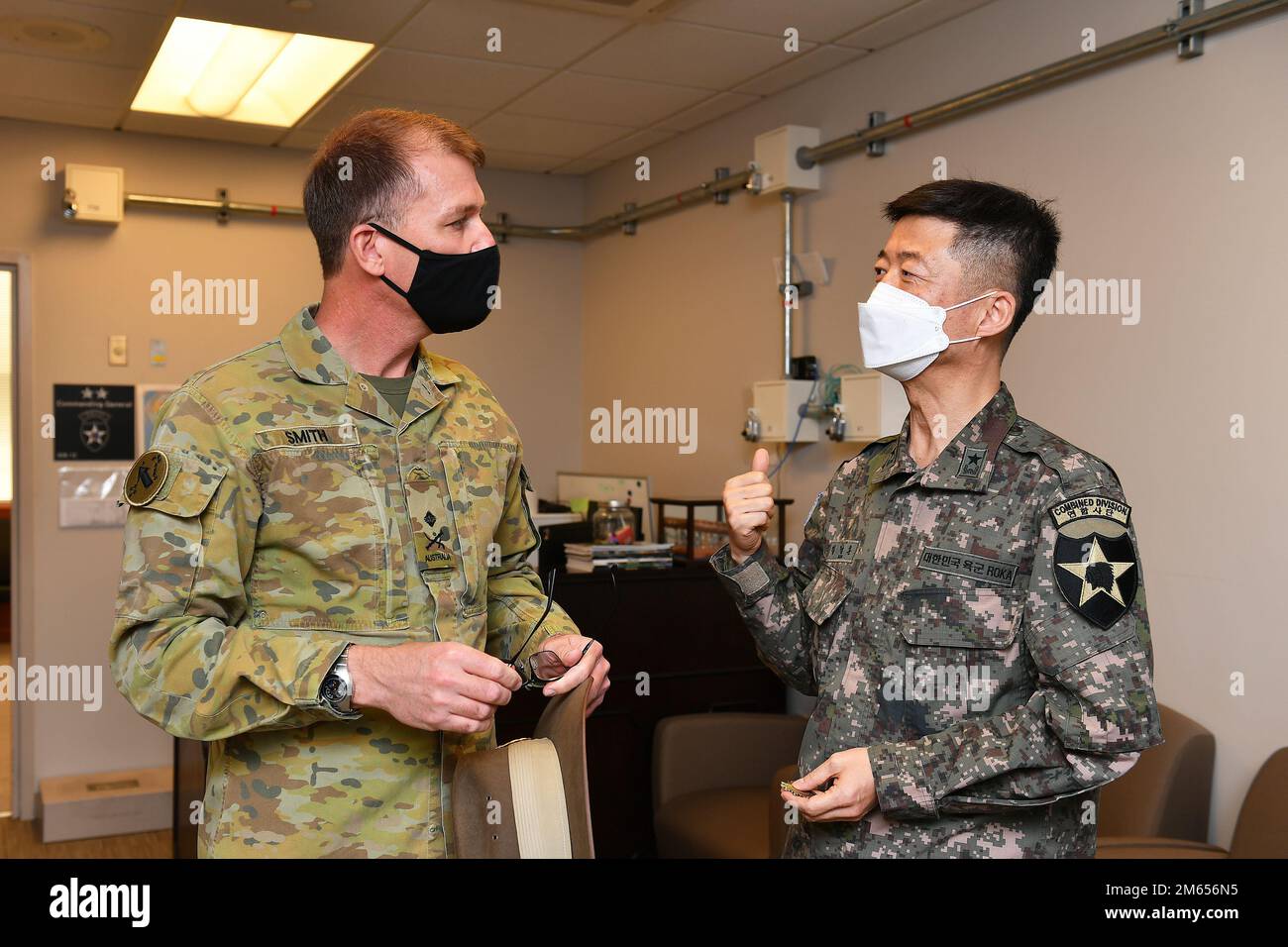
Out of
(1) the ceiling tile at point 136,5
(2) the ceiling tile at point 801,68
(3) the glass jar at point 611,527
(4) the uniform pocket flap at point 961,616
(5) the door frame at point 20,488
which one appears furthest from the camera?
(5) the door frame at point 20,488

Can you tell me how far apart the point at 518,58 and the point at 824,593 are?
8.44 ft

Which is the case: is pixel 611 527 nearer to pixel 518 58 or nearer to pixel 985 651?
pixel 518 58

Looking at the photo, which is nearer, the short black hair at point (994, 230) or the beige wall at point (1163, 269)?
the short black hair at point (994, 230)

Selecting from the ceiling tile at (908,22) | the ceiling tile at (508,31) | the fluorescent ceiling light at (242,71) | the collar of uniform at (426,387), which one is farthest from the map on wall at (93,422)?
the collar of uniform at (426,387)

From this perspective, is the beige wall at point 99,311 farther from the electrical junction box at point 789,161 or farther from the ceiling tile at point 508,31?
the electrical junction box at point 789,161

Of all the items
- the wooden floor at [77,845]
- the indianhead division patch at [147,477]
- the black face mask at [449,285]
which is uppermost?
the black face mask at [449,285]

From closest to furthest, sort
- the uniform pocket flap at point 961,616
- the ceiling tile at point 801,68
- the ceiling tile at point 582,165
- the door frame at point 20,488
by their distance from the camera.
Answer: the uniform pocket flap at point 961,616 < the ceiling tile at point 801,68 < the door frame at point 20,488 < the ceiling tile at point 582,165

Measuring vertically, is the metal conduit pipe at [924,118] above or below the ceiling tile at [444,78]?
below

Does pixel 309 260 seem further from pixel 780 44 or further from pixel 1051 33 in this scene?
pixel 1051 33

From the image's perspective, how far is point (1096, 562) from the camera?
144 cm

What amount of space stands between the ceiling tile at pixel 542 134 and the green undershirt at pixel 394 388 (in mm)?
3043

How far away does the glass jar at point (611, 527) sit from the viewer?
396 cm

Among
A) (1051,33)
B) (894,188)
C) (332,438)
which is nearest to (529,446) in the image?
(894,188)

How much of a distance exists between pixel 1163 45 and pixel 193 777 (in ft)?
10.6
